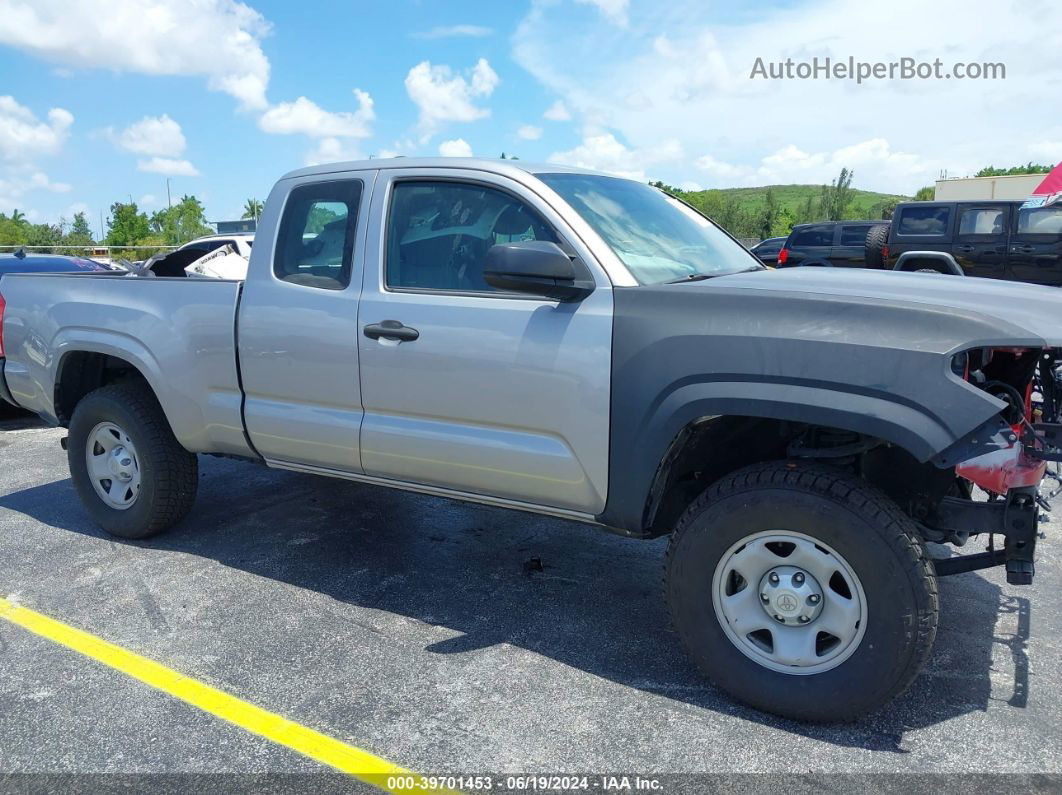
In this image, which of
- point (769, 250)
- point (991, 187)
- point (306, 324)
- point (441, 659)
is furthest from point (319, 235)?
point (991, 187)

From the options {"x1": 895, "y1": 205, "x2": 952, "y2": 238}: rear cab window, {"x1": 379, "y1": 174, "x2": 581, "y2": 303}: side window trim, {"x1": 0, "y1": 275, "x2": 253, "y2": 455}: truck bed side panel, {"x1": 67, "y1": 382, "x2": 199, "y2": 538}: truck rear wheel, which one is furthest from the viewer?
{"x1": 895, "y1": 205, "x2": 952, "y2": 238}: rear cab window

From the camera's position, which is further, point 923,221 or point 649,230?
point 923,221

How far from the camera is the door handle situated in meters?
3.55

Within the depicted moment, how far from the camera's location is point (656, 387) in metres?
3.02

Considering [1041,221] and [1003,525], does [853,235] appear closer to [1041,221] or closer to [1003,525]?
[1041,221]

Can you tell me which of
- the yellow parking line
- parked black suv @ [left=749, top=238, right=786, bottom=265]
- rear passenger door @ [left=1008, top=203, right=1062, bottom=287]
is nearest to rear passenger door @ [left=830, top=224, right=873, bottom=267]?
rear passenger door @ [left=1008, top=203, right=1062, bottom=287]

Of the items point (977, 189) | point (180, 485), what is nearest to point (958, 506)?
point (180, 485)

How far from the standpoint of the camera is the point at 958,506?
286 centimetres

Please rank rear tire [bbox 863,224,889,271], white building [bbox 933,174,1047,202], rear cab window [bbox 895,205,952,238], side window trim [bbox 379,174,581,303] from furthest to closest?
1. white building [bbox 933,174,1047,202]
2. rear tire [bbox 863,224,889,271]
3. rear cab window [bbox 895,205,952,238]
4. side window trim [bbox 379,174,581,303]

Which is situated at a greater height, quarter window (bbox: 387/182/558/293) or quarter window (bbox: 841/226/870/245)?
quarter window (bbox: 841/226/870/245)

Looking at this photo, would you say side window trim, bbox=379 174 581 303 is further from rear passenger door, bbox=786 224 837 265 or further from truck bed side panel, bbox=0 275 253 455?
rear passenger door, bbox=786 224 837 265

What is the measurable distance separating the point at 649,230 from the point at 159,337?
2.52 meters

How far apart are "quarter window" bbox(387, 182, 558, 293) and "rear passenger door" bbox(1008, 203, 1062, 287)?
11.8 metres

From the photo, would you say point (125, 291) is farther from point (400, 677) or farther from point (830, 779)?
point (830, 779)
